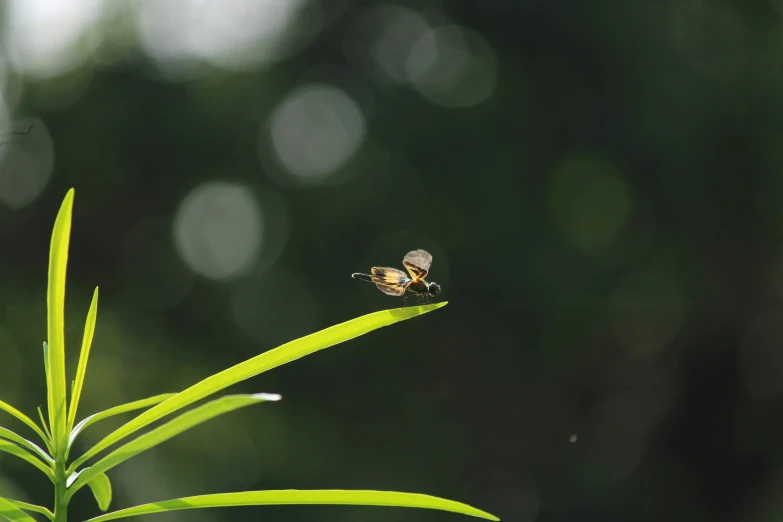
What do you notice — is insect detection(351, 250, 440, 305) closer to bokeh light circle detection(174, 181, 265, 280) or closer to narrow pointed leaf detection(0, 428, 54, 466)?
narrow pointed leaf detection(0, 428, 54, 466)

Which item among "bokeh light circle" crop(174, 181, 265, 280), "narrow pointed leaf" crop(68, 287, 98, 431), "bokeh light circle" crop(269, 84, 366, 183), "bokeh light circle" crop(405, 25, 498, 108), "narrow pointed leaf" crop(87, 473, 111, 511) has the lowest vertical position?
"bokeh light circle" crop(174, 181, 265, 280)

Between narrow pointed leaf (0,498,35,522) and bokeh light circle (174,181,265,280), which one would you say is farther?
bokeh light circle (174,181,265,280)

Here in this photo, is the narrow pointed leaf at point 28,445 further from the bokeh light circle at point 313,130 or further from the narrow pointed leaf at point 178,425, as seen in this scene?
the bokeh light circle at point 313,130

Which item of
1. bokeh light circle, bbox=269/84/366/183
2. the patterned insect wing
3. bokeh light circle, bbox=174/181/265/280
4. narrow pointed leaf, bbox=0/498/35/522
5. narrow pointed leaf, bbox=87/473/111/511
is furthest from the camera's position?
bokeh light circle, bbox=174/181/265/280

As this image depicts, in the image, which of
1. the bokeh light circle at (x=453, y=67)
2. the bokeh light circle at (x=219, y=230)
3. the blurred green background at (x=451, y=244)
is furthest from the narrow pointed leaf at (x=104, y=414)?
the bokeh light circle at (x=219, y=230)

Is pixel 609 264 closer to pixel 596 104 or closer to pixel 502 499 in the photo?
pixel 596 104

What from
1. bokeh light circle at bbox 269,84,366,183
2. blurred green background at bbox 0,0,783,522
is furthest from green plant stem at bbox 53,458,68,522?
bokeh light circle at bbox 269,84,366,183
